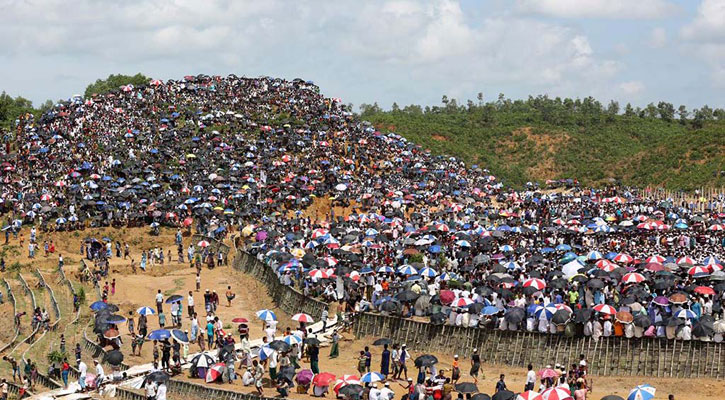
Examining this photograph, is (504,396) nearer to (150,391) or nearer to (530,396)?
(530,396)

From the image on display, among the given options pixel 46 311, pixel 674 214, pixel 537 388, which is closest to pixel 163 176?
pixel 46 311

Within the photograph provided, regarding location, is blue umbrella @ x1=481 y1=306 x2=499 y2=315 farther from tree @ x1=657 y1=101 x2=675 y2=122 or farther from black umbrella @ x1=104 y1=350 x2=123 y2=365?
tree @ x1=657 y1=101 x2=675 y2=122

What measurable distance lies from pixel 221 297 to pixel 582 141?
73.5m

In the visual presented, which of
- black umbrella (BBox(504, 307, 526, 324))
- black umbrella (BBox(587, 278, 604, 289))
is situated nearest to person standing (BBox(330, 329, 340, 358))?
black umbrella (BBox(504, 307, 526, 324))

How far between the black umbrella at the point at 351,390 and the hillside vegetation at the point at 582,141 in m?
64.7


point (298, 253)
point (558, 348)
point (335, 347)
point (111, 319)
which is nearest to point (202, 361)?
point (335, 347)

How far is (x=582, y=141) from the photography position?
10544cm

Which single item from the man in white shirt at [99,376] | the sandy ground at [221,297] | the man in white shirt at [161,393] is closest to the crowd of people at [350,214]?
the sandy ground at [221,297]

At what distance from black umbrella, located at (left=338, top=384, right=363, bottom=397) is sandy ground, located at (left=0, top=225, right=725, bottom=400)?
218 cm

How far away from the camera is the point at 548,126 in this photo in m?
112

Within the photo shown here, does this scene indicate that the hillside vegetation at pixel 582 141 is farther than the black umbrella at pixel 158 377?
Yes

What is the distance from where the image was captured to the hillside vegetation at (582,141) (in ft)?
289

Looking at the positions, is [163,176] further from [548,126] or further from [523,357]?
[548,126]

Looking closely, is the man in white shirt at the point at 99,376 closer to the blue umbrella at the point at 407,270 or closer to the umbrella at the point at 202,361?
the umbrella at the point at 202,361
